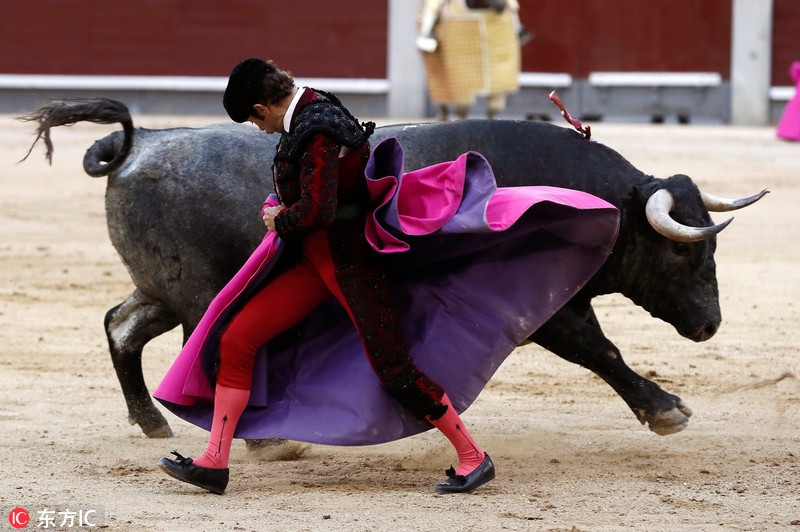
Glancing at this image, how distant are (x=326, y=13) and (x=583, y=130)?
32.2 ft

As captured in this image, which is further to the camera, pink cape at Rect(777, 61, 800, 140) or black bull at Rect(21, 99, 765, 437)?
pink cape at Rect(777, 61, 800, 140)

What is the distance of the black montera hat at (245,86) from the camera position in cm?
277

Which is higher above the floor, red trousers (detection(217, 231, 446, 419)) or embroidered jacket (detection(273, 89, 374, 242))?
embroidered jacket (detection(273, 89, 374, 242))

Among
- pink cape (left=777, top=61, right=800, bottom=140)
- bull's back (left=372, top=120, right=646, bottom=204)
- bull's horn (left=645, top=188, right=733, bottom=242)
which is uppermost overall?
bull's back (left=372, top=120, right=646, bottom=204)

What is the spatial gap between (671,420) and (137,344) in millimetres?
1435

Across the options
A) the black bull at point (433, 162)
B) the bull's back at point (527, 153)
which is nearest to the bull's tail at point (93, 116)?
the black bull at point (433, 162)

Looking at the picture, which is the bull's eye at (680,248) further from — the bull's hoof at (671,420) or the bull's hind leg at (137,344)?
the bull's hind leg at (137,344)

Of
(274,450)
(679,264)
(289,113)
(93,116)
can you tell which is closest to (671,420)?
(679,264)

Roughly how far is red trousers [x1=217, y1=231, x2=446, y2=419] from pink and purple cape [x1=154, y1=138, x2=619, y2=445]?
0.06 metres

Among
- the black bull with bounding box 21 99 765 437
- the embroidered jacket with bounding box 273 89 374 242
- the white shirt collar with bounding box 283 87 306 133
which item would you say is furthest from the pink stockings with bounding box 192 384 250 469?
the white shirt collar with bounding box 283 87 306 133

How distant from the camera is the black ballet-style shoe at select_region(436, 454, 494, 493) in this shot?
294 centimetres

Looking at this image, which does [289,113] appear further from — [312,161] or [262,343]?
[262,343]

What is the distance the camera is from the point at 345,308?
9.76 ft

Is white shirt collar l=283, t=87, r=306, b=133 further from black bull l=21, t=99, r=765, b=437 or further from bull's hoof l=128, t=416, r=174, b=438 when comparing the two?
bull's hoof l=128, t=416, r=174, b=438
